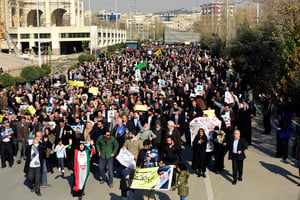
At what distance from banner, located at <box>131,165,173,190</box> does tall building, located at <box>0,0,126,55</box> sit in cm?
6007

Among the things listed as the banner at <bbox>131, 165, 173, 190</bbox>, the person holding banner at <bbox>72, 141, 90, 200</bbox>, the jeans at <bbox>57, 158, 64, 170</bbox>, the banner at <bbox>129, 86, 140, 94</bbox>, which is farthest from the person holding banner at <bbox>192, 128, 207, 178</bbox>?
the banner at <bbox>129, 86, 140, 94</bbox>

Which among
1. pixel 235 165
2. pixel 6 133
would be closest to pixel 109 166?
pixel 235 165

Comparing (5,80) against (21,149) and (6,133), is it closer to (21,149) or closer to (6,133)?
(21,149)

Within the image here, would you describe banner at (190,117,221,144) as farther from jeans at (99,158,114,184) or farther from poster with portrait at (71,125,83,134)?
poster with portrait at (71,125,83,134)

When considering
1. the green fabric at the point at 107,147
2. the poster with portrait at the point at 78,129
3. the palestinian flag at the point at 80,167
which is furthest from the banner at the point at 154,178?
the poster with portrait at the point at 78,129

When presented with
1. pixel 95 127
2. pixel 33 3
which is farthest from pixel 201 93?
pixel 33 3

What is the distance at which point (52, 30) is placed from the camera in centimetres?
7869

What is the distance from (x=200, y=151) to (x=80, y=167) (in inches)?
120

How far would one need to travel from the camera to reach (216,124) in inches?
478

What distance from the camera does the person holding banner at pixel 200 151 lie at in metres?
10.6

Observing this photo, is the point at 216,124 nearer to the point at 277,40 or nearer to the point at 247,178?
the point at 247,178

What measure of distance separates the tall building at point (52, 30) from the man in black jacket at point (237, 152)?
58.5 metres

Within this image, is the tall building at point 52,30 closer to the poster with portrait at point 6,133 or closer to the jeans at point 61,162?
the poster with portrait at point 6,133

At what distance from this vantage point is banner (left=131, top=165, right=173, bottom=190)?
822cm
